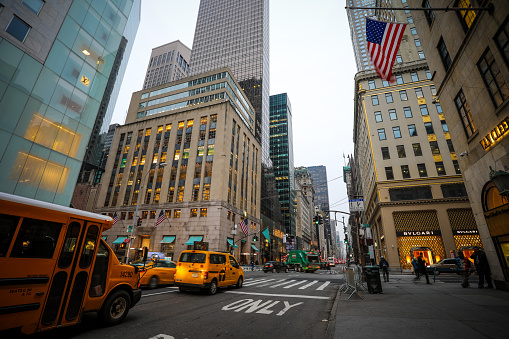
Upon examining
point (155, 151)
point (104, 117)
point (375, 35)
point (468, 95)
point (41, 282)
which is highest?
point (104, 117)

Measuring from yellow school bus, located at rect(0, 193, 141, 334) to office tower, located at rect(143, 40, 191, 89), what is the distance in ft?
429

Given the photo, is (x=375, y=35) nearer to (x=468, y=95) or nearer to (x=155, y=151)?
(x=468, y=95)

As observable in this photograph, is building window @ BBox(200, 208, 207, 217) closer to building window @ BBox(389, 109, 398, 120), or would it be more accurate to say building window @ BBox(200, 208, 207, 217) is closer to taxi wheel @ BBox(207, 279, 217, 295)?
taxi wheel @ BBox(207, 279, 217, 295)

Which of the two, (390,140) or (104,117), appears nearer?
(390,140)

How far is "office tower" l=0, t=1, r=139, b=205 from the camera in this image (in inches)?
691

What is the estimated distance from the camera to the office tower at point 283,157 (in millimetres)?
99312

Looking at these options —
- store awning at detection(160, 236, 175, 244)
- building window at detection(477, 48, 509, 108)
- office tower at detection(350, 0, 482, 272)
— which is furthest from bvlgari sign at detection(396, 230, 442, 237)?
store awning at detection(160, 236, 175, 244)

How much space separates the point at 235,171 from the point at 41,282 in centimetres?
4320

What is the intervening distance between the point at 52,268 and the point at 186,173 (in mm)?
41232

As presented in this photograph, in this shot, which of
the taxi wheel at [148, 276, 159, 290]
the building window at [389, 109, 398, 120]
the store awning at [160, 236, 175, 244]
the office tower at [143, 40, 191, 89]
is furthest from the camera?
the office tower at [143, 40, 191, 89]

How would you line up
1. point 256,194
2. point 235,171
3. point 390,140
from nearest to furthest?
1. point 390,140
2. point 235,171
3. point 256,194

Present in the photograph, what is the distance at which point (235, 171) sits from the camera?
4791 cm

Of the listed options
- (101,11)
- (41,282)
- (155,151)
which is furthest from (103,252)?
(155,151)

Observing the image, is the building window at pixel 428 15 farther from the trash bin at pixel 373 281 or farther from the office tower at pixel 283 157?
the office tower at pixel 283 157
